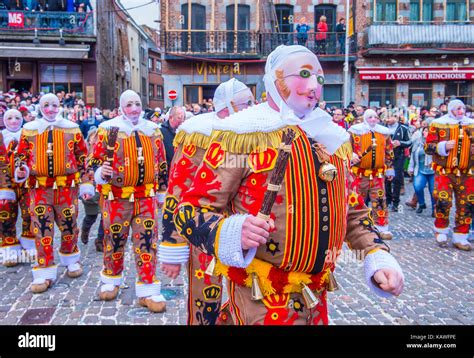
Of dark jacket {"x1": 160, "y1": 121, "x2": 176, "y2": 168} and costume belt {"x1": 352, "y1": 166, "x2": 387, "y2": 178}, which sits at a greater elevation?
dark jacket {"x1": 160, "y1": 121, "x2": 176, "y2": 168}

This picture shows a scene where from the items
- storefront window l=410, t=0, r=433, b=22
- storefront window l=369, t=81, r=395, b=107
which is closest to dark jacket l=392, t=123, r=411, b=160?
storefront window l=369, t=81, r=395, b=107

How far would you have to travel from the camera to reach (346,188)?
3.00 metres

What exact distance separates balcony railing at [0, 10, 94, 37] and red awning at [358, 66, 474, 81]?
12.8 m

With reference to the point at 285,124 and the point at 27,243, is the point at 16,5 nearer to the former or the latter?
the point at 27,243

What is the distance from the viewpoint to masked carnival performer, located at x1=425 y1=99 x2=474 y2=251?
8.42m

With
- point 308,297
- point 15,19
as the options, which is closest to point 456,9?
point 15,19

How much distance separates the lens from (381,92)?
24.6 metres

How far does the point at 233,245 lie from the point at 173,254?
1.37 m

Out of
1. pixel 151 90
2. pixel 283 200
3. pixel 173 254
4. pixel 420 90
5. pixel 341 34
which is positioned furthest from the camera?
pixel 151 90

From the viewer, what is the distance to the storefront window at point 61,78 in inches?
972

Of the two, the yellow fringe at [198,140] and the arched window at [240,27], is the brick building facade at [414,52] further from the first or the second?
the yellow fringe at [198,140]

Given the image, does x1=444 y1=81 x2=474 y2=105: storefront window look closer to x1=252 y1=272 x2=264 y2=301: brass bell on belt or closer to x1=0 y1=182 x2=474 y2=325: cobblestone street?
x1=0 y1=182 x2=474 y2=325: cobblestone street

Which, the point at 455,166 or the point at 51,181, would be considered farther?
the point at 455,166

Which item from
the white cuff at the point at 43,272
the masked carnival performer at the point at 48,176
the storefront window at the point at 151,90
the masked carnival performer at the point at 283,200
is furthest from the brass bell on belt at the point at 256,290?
the storefront window at the point at 151,90
